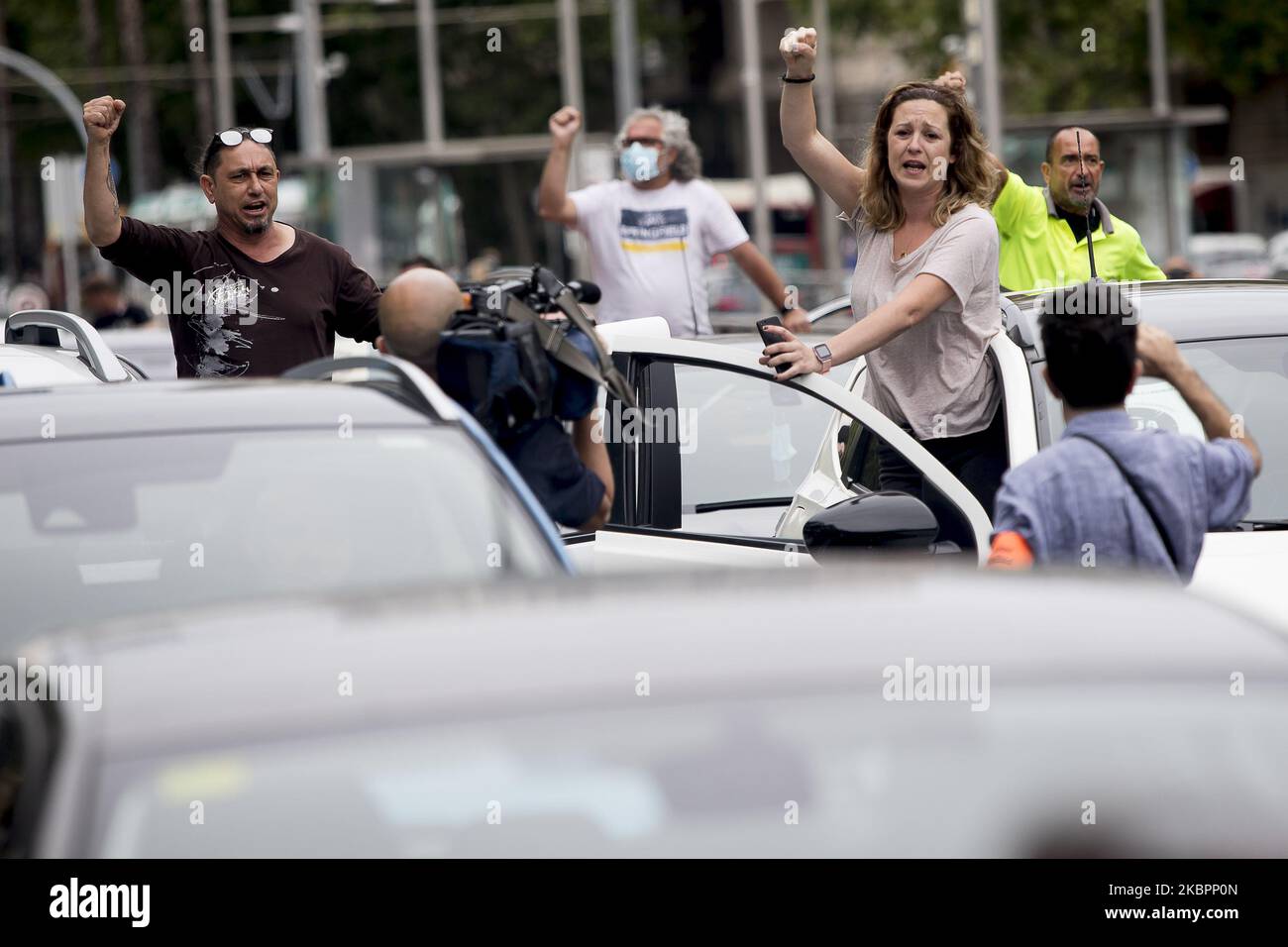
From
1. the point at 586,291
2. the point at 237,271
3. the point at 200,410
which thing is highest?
the point at 237,271

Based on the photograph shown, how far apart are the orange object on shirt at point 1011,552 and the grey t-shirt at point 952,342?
1482 millimetres

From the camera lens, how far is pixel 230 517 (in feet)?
12.6

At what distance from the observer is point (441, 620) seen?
2.18m

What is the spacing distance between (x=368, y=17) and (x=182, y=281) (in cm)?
3976

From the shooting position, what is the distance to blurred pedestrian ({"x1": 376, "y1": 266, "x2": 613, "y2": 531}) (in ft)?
14.1

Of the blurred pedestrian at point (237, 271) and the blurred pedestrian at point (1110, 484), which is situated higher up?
the blurred pedestrian at point (237, 271)

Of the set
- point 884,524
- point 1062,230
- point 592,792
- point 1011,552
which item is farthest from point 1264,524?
point 592,792

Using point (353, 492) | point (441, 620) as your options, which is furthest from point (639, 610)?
point (353, 492)

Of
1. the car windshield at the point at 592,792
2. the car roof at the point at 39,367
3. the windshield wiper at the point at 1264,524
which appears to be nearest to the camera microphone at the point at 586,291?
the car roof at the point at 39,367

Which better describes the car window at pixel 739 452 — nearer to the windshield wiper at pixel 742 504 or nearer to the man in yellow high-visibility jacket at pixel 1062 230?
the windshield wiper at pixel 742 504

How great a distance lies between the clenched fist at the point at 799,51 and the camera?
5586 millimetres

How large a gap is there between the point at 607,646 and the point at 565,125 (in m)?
5.24

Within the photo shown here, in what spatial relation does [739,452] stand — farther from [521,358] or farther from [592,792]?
[592,792]
